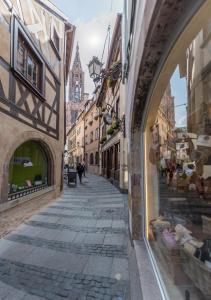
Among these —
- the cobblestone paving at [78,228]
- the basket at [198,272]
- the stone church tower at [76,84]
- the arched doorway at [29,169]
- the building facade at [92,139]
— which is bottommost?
the cobblestone paving at [78,228]

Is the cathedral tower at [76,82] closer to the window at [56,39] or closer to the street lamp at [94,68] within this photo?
the window at [56,39]

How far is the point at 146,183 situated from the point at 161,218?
717 mm

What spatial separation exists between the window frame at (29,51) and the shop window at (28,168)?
1.69 m

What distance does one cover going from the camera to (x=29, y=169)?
7246 millimetres

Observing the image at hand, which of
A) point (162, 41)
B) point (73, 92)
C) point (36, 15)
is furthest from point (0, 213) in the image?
point (73, 92)

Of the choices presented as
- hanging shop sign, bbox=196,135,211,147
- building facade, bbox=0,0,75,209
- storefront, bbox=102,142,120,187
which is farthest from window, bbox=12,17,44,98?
storefront, bbox=102,142,120,187

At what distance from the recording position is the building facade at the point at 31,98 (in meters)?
5.02

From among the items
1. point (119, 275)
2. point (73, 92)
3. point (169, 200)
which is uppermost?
point (73, 92)

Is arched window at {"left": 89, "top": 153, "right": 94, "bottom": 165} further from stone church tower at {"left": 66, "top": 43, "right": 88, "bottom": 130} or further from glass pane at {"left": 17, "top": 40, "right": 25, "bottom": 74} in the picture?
stone church tower at {"left": 66, "top": 43, "right": 88, "bottom": 130}

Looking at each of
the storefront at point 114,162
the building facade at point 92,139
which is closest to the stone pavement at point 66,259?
the storefront at point 114,162

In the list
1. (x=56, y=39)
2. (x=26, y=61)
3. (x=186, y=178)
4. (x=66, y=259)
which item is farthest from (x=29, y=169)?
(x=186, y=178)

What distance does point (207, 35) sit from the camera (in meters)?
1.54

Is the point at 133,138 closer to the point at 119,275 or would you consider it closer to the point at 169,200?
the point at 169,200

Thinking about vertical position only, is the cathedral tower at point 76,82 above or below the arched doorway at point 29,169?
above
